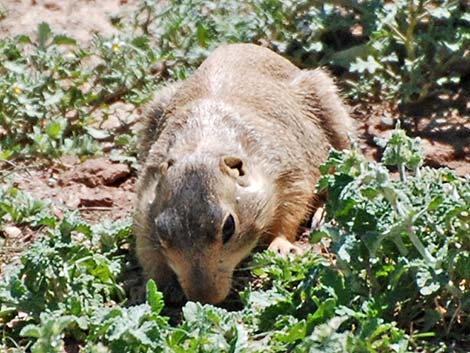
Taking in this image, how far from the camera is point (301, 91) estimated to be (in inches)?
299

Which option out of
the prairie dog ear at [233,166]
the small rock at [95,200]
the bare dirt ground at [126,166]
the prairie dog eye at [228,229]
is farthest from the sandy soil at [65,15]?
the prairie dog eye at [228,229]

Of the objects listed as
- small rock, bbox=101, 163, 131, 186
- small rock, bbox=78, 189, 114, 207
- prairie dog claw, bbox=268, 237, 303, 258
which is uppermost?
prairie dog claw, bbox=268, 237, 303, 258

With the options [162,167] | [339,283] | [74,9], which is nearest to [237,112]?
[162,167]

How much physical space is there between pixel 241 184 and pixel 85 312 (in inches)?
46.1

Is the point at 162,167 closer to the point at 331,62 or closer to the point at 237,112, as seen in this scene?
the point at 237,112

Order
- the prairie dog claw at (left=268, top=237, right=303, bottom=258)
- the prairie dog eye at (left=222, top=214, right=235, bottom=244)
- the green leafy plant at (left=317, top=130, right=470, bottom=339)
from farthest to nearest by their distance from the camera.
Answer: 1. the prairie dog claw at (left=268, top=237, right=303, bottom=258)
2. the prairie dog eye at (left=222, top=214, right=235, bottom=244)
3. the green leafy plant at (left=317, top=130, right=470, bottom=339)

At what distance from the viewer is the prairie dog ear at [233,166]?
6246 mm

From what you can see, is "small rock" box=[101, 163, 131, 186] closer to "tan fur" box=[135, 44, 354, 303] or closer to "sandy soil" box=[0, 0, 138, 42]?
"tan fur" box=[135, 44, 354, 303]

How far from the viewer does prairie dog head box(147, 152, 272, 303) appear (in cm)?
588

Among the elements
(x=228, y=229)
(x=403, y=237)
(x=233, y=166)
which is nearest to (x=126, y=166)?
(x=233, y=166)

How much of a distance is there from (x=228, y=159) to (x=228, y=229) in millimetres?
482

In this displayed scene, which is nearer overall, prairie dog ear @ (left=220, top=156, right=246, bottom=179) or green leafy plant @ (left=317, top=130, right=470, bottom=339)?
green leafy plant @ (left=317, top=130, right=470, bottom=339)

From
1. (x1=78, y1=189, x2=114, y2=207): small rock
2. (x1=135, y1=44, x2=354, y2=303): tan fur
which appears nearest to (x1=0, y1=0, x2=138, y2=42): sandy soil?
(x1=135, y1=44, x2=354, y2=303): tan fur

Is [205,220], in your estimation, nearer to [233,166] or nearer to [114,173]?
[233,166]
